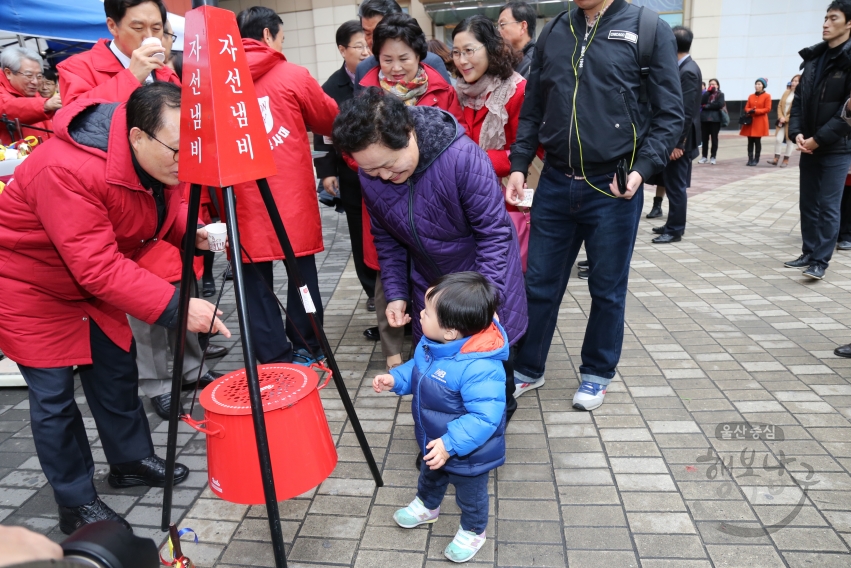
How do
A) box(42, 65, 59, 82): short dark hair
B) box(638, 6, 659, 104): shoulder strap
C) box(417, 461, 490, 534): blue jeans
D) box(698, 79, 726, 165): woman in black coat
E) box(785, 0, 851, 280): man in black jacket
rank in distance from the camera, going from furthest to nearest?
box(698, 79, 726, 165): woman in black coat
box(42, 65, 59, 82): short dark hair
box(785, 0, 851, 280): man in black jacket
box(638, 6, 659, 104): shoulder strap
box(417, 461, 490, 534): blue jeans

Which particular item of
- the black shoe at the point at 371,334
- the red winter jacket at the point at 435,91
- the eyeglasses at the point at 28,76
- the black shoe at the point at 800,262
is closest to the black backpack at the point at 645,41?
the red winter jacket at the point at 435,91

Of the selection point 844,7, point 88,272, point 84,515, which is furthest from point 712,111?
point 84,515

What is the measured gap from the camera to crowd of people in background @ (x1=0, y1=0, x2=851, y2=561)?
207 centimetres

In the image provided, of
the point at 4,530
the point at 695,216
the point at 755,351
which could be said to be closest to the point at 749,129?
the point at 695,216

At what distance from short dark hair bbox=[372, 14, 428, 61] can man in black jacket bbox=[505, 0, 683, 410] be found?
2.45 feet

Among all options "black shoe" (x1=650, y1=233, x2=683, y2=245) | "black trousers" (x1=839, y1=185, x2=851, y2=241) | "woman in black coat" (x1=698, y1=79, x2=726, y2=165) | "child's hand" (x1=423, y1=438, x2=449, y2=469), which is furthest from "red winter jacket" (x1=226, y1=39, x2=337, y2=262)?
"woman in black coat" (x1=698, y1=79, x2=726, y2=165)

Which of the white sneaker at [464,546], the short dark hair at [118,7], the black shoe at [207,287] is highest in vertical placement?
the short dark hair at [118,7]

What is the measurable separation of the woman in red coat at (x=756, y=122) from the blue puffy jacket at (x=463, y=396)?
12.6 meters

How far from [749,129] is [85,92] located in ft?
43.2

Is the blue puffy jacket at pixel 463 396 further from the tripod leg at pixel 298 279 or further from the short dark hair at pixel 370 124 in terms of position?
the short dark hair at pixel 370 124

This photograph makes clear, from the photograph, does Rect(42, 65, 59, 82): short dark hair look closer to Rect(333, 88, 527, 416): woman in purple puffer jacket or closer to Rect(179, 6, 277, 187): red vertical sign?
Rect(333, 88, 527, 416): woman in purple puffer jacket

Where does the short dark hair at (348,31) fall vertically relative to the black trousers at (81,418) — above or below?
above

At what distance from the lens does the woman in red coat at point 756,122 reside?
12352 mm

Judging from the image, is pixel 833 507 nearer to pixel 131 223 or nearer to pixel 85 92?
pixel 131 223
